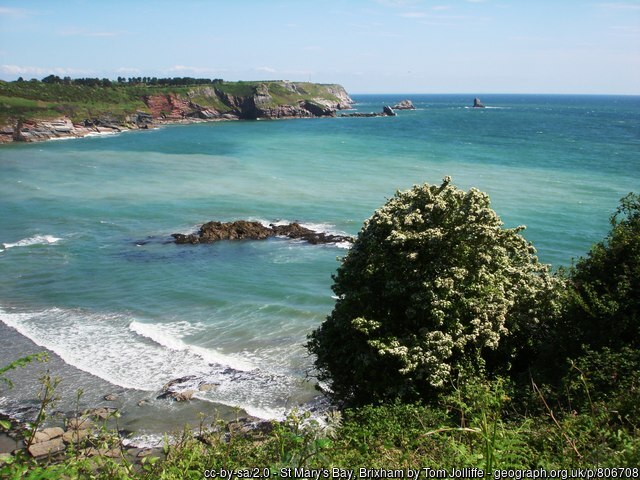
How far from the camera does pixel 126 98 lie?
145 meters

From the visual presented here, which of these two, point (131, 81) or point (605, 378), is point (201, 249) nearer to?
point (605, 378)

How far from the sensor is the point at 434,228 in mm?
17016

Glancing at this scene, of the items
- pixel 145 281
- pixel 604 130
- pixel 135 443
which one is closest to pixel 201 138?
pixel 145 281

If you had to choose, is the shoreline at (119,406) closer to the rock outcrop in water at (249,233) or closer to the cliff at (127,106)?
the rock outcrop in water at (249,233)

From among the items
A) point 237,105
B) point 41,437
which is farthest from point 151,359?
point 237,105

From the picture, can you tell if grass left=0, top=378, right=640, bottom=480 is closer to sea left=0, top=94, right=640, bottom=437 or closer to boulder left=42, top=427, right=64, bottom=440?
sea left=0, top=94, right=640, bottom=437

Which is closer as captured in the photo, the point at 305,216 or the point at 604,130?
the point at 305,216

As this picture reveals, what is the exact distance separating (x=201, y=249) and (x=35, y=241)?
1269cm

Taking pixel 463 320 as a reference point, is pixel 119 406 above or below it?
below

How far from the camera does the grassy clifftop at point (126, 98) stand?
113 meters

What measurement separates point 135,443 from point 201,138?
100 m

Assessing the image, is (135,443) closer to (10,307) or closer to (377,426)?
(377,426)

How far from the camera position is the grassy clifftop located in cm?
11256

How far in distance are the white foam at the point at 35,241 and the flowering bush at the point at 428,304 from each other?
29.9 m
